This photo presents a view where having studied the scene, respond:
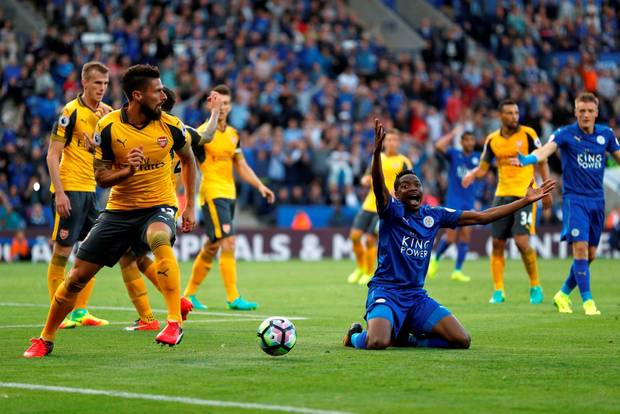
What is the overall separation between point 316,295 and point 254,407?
10874 millimetres

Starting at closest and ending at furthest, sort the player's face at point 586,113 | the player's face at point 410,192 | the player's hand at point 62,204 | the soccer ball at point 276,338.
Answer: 1. the soccer ball at point 276,338
2. the player's face at point 410,192
3. the player's hand at point 62,204
4. the player's face at point 586,113

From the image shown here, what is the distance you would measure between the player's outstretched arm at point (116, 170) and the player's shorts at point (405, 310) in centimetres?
256

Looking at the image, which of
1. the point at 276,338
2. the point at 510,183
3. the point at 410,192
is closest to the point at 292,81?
the point at 510,183

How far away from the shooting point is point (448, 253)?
105 feet

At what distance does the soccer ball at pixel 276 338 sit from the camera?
10094 millimetres

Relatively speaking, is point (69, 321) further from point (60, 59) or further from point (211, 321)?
point (60, 59)

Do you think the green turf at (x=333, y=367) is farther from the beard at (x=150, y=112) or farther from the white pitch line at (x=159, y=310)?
the beard at (x=150, y=112)

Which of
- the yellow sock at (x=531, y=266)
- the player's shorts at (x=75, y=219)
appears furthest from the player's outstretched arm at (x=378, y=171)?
the yellow sock at (x=531, y=266)

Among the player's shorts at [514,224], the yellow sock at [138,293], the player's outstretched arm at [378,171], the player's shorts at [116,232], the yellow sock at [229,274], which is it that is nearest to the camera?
the player's outstretched arm at [378,171]

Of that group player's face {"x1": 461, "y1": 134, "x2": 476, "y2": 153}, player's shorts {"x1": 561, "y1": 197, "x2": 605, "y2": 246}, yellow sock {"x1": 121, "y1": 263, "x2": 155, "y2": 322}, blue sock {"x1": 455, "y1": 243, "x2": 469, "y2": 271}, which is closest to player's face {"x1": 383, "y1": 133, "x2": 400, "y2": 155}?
player's face {"x1": 461, "y1": 134, "x2": 476, "y2": 153}

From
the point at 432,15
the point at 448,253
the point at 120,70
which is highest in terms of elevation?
the point at 432,15

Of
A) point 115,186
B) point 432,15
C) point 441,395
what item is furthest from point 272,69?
point 441,395

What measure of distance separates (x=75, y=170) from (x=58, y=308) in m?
3.23

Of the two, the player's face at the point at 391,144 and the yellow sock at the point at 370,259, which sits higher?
the player's face at the point at 391,144
